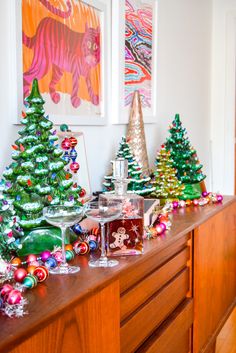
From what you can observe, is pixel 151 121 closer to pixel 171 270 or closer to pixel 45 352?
pixel 171 270

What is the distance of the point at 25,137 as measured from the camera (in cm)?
141

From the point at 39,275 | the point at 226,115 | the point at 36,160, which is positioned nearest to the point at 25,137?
the point at 36,160

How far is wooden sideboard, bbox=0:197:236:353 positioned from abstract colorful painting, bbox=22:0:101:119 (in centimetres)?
63

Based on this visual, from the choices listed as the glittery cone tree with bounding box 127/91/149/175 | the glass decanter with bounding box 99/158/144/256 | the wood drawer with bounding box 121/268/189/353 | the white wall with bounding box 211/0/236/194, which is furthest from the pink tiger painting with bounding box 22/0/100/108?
the white wall with bounding box 211/0/236/194

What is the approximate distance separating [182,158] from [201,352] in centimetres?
92

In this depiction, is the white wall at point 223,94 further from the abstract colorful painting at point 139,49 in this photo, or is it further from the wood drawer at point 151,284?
the wood drawer at point 151,284

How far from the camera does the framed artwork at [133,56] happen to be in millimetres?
2242

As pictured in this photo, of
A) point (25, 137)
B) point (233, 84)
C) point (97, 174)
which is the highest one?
point (233, 84)

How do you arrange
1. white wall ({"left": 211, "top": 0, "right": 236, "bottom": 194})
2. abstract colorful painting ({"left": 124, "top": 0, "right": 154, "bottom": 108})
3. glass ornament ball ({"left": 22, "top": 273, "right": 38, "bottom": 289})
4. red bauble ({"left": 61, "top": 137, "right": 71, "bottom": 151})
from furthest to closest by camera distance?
white wall ({"left": 211, "top": 0, "right": 236, "bottom": 194}), abstract colorful painting ({"left": 124, "top": 0, "right": 154, "bottom": 108}), red bauble ({"left": 61, "top": 137, "right": 71, "bottom": 151}), glass ornament ball ({"left": 22, "top": 273, "right": 38, "bottom": 289})

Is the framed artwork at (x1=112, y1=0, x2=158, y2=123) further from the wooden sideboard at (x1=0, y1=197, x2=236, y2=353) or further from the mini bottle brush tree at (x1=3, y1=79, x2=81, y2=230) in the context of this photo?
the mini bottle brush tree at (x1=3, y1=79, x2=81, y2=230)

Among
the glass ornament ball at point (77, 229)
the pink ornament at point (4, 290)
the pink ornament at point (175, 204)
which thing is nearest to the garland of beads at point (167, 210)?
the pink ornament at point (175, 204)

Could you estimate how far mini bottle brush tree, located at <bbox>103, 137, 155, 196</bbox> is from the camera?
2.03m

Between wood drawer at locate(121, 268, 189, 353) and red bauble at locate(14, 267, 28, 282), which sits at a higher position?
red bauble at locate(14, 267, 28, 282)

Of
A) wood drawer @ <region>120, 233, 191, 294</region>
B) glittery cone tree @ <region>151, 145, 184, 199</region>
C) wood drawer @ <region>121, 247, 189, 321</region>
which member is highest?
glittery cone tree @ <region>151, 145, 184, 199</region>
